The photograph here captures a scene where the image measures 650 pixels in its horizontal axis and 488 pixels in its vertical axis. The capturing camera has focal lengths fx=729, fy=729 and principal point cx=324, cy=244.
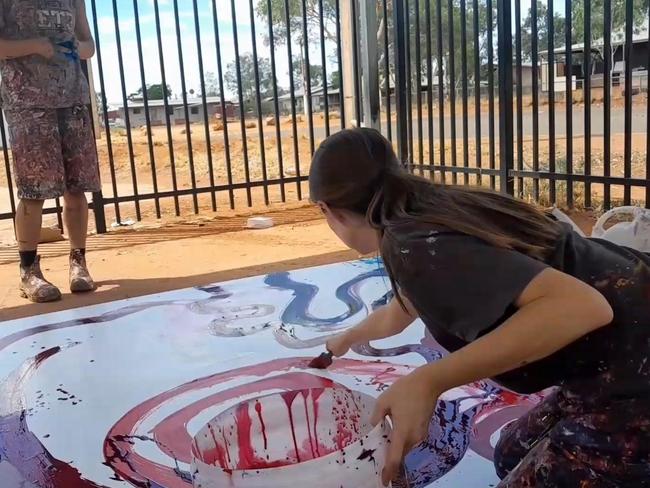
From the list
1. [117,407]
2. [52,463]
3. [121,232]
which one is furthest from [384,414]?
[121,232]

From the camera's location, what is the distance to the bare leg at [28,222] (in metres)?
3.31

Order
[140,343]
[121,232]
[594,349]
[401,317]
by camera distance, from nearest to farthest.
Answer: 1. [594,349]
2. [401,317]
3. [140,343]
4. [121,232]

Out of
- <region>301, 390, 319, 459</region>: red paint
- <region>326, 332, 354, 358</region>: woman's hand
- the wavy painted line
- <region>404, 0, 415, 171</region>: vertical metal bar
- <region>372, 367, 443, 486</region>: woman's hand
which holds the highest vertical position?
<region>404, 0, 415, 171</region>: vertical metal bar

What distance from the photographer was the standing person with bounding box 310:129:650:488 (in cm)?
104

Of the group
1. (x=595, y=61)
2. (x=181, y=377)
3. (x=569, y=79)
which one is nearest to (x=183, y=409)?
(x=181, y=377)

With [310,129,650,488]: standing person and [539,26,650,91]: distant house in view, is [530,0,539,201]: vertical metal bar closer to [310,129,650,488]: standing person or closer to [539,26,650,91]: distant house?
[539,26,650,91]: distant house

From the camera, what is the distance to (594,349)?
1176 millimetres

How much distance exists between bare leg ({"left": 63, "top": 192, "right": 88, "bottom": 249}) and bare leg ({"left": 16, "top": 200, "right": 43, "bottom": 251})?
0.14 meters

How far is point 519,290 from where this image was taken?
1.04 meters

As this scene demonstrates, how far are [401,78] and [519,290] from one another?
470 centimetres

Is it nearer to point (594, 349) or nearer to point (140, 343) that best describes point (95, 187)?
point (140, 343)

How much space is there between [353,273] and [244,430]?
193cm

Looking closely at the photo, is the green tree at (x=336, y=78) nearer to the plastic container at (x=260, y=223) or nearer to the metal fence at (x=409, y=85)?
the metal fence at (x=409, y=85)

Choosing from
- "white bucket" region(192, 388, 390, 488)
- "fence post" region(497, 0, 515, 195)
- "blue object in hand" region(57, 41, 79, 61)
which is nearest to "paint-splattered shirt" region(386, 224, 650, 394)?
"white bucket" region(192, 388, 390, 488)
